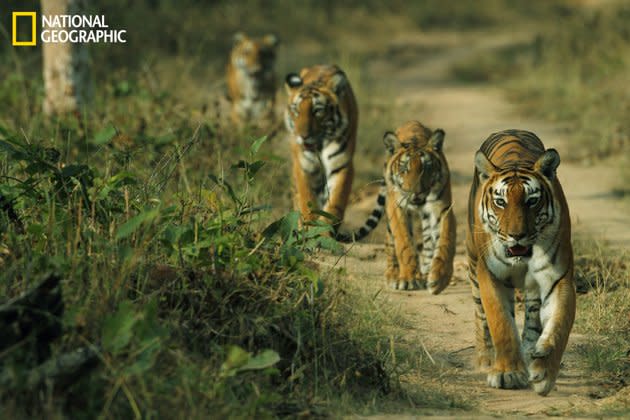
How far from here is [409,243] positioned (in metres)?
6.71

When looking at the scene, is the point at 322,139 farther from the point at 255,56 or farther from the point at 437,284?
the point at 255,56

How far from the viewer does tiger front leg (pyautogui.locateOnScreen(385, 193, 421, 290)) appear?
6.64 meters

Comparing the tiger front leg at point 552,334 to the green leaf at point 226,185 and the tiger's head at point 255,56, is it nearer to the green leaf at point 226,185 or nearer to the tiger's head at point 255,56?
the green leaf at point 226,185

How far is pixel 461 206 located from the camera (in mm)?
8320

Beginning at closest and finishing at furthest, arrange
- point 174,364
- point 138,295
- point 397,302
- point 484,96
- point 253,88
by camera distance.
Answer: point 174,364 < point 138,295 < point 397,302 < point 253,88 < point 484,96

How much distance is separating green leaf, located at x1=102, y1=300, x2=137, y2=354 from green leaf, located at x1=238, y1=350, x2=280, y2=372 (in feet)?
1.43

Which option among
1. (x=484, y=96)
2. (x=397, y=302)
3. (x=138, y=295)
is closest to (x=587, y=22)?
(x=484, y=96)

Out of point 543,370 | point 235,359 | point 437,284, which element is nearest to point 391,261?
point 437,284

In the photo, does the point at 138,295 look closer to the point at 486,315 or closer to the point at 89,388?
the point at 89,388

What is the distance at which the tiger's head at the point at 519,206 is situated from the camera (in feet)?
15.3

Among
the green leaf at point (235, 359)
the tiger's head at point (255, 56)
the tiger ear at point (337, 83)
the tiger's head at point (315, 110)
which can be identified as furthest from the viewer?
the tiger's head at point (255, 56)

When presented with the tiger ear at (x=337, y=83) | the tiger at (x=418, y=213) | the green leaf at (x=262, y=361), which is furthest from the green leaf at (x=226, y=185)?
the tiger ear at (x=337, y=83)

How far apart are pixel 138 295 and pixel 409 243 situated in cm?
262

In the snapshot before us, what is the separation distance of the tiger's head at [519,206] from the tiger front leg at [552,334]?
8.0 inches
